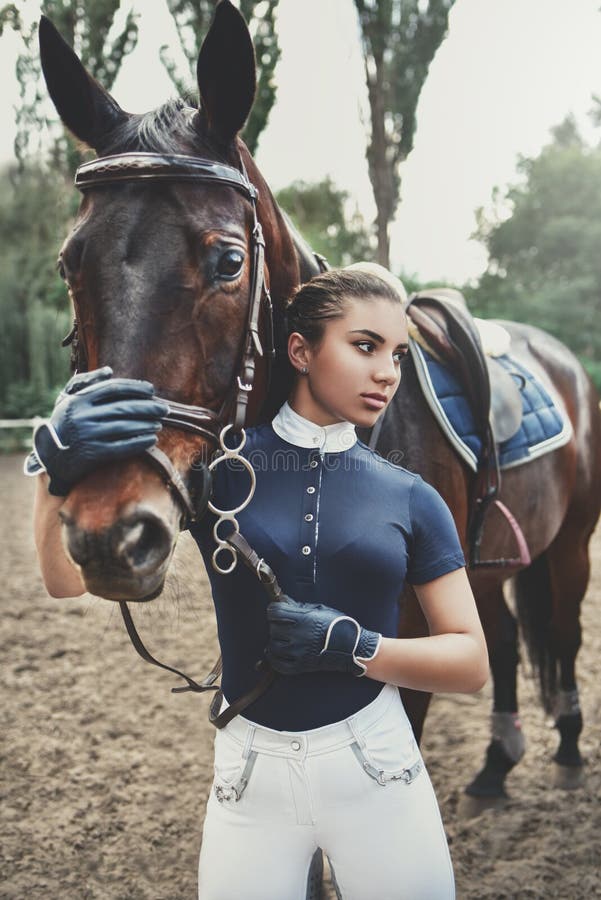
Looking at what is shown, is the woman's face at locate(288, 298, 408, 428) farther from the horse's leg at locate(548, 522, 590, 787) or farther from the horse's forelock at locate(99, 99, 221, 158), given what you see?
the horse's leg at locate(548, 522, 590, 787)

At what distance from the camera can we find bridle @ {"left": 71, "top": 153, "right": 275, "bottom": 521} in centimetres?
116

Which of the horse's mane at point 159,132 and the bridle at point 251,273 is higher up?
the horse's mane at point 159,132

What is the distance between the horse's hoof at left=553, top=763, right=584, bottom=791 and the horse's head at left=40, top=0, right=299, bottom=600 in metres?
2.52

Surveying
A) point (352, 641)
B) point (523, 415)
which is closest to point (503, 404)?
point (523, 415)

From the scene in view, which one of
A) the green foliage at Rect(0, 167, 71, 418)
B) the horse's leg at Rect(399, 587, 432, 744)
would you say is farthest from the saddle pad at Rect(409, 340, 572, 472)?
the green foliage at Rect(0, 167, 71, 418)

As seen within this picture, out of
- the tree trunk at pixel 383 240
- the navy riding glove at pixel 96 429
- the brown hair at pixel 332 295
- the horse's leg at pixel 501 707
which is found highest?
the tree trunk at pixel 383 240

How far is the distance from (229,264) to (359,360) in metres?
0.29

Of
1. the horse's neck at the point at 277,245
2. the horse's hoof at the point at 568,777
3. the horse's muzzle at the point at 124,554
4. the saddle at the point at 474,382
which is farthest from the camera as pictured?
the horse's hoof at the point at 568,777

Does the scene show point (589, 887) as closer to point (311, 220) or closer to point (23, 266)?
point (23, 266)

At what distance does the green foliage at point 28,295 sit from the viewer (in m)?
14.6

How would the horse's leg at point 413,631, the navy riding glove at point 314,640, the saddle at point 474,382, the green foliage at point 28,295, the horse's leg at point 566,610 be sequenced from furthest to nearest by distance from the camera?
the green foliage at point 28,295
the horse's leg at point 566,610
the saddle at point 474,382
the horse's leg at point 413,631
the navy riding glove at point 314,640

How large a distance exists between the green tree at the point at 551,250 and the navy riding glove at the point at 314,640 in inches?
936

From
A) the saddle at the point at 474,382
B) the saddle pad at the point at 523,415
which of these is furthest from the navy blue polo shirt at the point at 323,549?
the saddle at the point at 474,382

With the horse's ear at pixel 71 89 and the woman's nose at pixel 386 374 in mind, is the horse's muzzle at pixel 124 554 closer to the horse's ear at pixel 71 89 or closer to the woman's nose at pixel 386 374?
the woman's nose at pixel 386 374
